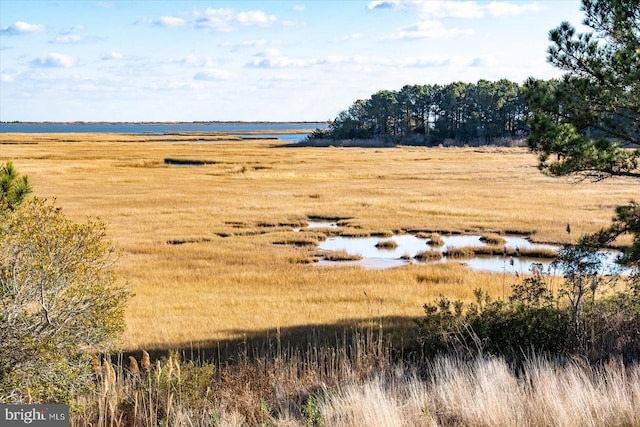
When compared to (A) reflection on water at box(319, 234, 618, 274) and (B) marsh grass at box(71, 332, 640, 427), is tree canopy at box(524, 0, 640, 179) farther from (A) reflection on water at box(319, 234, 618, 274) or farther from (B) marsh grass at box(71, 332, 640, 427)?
(A) reflection on water at box(319, 234, 618, 274)

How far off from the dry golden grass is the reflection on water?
3.90ft

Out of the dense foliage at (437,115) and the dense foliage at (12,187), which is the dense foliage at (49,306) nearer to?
the dense foliage at (12,187)

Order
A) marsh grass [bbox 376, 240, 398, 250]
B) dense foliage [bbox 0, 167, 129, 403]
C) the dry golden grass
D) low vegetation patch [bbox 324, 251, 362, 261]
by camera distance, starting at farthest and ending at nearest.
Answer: marsh grass [bbox 376, 240, 398, 250], low vegetation patch [bbox 324, 251, 362, 261], the dry golden grass, dense foliage [bbox 0, 167, 129, 403]

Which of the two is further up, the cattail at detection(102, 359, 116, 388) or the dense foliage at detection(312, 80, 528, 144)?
Result: the dense foliage at detection(312, 80, 528, 144)

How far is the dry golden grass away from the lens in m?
19.6

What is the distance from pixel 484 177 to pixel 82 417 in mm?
59653

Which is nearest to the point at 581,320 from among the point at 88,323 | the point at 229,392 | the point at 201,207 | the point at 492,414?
the point at 492,414

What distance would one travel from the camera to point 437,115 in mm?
156625

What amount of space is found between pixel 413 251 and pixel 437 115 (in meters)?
131

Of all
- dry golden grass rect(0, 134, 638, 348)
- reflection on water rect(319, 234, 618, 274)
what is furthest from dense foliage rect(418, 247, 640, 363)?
reflection on water rect(319, 234, 618, 274)

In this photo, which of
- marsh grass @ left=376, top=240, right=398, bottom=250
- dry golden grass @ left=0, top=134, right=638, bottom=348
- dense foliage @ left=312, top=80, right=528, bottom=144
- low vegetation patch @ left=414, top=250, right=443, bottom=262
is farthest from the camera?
dense foliage @ left=312, top=80, right=528, bottom=144

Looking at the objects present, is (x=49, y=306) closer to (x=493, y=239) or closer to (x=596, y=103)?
(x=596, y=103)

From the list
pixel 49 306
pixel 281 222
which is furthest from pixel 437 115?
pixel 49 306

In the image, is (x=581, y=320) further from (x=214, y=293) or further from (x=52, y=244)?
(x=214, y=293)
